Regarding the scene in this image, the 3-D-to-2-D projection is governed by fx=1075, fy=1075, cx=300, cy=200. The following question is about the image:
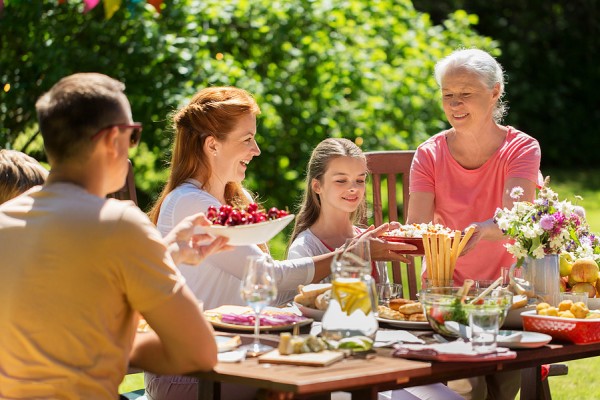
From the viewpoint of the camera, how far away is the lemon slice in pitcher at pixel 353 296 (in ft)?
9.97

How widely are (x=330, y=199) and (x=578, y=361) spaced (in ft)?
9.19

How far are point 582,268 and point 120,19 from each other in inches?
182

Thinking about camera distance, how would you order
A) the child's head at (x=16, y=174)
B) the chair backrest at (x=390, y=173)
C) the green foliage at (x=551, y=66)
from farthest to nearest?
the green foliage at (x=551, y=66), the chair backrest at (x=390, y=173), the child's head at (x=16, y=174)

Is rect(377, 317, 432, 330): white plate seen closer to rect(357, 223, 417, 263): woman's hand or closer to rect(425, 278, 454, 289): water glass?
rect(425, 278, 454, 289): water glass

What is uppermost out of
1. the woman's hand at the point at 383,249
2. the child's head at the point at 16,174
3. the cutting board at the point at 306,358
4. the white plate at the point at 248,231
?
the child's head at the point at 16,174

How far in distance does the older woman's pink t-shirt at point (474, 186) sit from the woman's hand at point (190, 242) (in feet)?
6.02

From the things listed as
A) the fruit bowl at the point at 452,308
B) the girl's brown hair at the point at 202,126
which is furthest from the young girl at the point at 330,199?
the fruit bowl at the point at 452,308

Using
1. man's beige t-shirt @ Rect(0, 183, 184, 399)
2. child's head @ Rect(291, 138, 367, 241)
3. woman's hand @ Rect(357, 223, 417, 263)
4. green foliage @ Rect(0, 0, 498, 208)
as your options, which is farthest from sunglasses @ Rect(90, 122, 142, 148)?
green foliage @ Rect(0, 0, 498, 208)

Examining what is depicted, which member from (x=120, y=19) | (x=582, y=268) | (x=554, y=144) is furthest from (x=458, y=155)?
(x=554, y=144)

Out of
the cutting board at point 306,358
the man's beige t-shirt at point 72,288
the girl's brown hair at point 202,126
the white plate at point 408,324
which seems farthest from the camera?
the girl's brown hair at point 202,126

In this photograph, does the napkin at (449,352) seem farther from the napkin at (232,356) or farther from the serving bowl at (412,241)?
the serving bowl at (412,241)

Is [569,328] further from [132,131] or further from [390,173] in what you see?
[390,173]

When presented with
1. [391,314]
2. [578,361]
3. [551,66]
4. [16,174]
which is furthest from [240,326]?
[551,66]

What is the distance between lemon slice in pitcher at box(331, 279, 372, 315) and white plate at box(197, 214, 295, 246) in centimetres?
35
